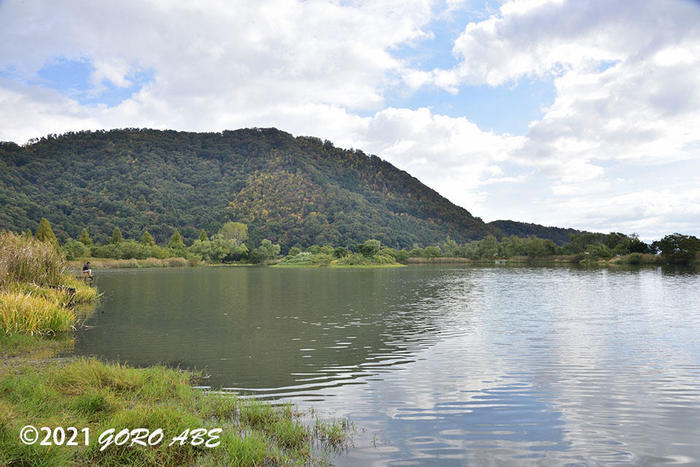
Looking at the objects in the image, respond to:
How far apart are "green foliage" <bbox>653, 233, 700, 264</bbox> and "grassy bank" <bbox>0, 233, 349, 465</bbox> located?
112632 mm

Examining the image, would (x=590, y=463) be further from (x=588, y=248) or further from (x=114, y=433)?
(x=588, y=248)

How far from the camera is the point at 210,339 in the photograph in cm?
1662

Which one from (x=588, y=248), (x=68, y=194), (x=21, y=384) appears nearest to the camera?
(x=21, y=384)

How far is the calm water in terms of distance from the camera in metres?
7.04

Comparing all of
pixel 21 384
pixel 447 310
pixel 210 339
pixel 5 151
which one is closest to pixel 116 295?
pixel 210 339

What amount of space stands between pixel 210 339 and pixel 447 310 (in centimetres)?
1357

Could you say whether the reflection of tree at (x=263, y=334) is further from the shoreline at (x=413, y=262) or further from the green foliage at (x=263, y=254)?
the green foliage at (x=263, y=254)

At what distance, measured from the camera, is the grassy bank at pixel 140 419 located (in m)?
5.75

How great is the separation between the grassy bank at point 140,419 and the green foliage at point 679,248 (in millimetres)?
112632

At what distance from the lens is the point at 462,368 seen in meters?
12.1

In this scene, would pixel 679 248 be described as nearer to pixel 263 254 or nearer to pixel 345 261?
pixel 345 261

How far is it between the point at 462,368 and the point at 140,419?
28.0 ft

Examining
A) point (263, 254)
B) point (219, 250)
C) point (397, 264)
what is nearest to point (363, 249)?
point (397, 264)

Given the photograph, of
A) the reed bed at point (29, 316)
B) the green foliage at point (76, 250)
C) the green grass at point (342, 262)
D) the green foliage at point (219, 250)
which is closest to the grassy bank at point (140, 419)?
the reed bed at point (29, 316)
